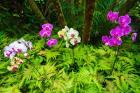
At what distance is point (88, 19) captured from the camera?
3758 millimetres

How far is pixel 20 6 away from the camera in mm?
4809

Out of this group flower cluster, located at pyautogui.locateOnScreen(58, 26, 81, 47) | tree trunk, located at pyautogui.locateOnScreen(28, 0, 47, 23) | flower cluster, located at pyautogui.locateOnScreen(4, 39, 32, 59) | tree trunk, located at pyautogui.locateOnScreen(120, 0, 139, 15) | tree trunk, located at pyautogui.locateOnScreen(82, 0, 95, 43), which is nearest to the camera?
flower cluster, located at pyautogui.locateOnScreen(4, 39, 32, 59)

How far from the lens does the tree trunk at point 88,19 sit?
11.8 ft

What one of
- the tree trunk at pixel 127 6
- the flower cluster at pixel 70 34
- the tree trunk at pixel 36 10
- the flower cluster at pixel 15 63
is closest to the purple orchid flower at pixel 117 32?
the flower cluster at pixel 70 34

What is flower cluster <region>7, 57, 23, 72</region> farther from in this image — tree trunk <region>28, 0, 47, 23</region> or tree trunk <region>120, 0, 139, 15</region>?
tree trunk <region>120, 0, 139, 15</region>

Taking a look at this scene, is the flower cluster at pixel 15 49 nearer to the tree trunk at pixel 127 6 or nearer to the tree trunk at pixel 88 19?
the tree trunk at pixel 88 19

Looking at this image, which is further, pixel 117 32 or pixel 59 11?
pixel 59 11

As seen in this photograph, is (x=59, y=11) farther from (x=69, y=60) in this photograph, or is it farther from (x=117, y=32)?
(x=117, y=32)

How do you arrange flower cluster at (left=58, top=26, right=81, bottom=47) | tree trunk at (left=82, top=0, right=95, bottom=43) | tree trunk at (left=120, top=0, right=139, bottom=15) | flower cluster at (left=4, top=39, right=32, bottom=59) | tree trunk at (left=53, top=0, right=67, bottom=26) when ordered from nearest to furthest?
flower cluster at (left=4, top=39, right=32, bottom=59) < flower cluster at (left=58, top=26, right=81, bottom=47) < tree trunk at (left=82, top=0, right=95, bottom=43) < tree trunk at (left=53, top=0, right=67, bottom=26) < tree trunk at (left=120, top=0, right=139, bottom=15)

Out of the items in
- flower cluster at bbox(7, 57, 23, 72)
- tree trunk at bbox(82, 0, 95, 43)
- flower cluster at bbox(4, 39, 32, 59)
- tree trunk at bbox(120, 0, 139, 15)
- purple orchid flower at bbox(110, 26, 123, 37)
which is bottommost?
flower cluster at bbox(7, 57, 23, 72)

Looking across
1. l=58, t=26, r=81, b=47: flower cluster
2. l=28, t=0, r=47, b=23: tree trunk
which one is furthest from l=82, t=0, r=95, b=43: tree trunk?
l=28, t=0, r=47, b=23: tree trunk

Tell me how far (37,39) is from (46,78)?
3.04ft

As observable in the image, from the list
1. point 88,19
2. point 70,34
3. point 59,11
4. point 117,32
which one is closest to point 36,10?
point 59,11

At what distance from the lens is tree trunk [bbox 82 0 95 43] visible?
11.8 ft
